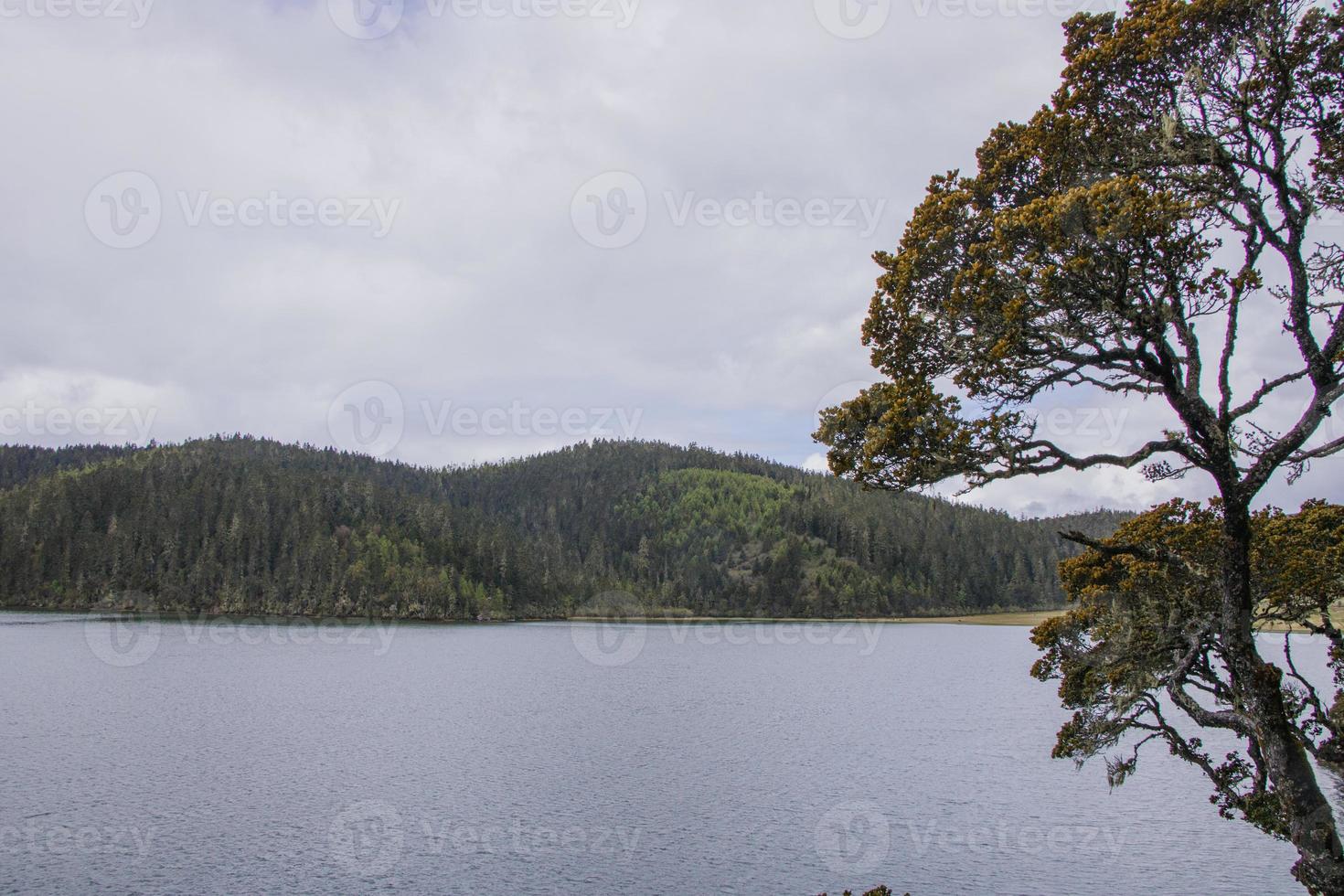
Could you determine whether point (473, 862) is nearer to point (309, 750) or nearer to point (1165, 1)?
point (309, 750)

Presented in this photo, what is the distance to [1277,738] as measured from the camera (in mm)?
14461

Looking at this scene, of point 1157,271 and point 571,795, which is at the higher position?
point 1157,271

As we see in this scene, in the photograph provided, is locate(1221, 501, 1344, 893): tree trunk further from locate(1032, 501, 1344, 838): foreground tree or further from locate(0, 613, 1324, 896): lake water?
locate(0, 613, 1324, 896): lake water

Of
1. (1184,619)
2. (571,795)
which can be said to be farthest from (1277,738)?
(571,795)

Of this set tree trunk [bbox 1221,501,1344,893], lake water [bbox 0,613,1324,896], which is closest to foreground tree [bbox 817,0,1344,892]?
tree trunk [bbox 1221,501,1344,893]

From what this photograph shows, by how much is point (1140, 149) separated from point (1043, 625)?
14510mm

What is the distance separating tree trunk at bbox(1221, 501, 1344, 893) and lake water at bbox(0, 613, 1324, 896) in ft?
63.2

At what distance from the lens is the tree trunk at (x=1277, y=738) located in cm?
1421

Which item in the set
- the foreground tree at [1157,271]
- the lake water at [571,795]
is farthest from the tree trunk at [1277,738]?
the lake water at [571,795]

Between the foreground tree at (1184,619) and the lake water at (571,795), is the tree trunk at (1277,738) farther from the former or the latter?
the lake water at (571,795)

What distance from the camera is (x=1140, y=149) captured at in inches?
624

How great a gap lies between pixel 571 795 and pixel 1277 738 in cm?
3668

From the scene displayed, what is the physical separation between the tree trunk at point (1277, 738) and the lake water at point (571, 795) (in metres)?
19.3

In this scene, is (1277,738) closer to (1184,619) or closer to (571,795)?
(1184,619)
